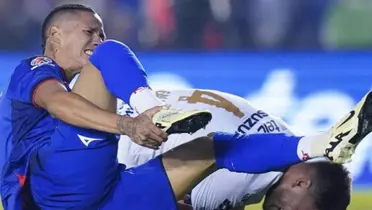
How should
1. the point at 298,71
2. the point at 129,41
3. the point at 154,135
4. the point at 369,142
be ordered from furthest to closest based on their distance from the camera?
the point at 129,41, the point at 298,71, the point at 369,142, the point at 154,135

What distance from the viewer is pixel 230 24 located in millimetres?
8852

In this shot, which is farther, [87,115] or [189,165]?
[189,165]

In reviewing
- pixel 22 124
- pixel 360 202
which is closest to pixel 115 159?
pixel 22 124

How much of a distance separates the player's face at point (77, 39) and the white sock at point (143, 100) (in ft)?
2.24

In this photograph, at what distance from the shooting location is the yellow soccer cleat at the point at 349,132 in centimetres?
383

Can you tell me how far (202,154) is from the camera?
417 centimetres

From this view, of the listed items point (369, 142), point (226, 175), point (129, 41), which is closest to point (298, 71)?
point (369, 142)

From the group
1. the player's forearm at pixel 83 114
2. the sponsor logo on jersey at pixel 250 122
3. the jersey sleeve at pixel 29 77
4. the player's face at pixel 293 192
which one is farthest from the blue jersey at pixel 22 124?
the player's face at pixel 293 192

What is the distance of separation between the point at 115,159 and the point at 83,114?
1.18 ft

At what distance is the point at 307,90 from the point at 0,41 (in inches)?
96.4

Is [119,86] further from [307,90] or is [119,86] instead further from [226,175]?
[307,90]

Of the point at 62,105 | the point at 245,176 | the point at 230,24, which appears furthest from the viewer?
the point at 230,24

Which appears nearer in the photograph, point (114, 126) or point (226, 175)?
point (114, 126)

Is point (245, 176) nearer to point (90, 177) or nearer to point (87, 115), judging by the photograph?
point (90, 177)
